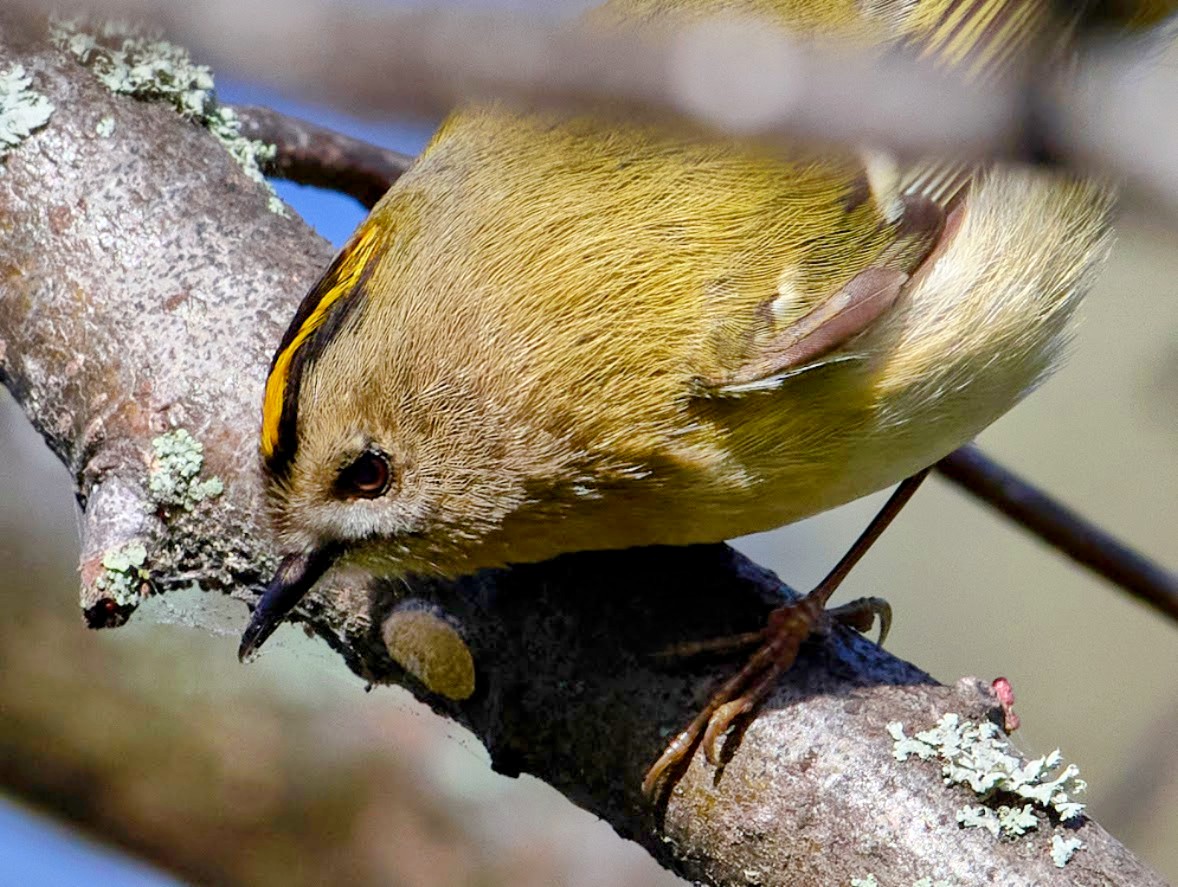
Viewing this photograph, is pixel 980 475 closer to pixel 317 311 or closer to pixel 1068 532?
pixel 1068 532

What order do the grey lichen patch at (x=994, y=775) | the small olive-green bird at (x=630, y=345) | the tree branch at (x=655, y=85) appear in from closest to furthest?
the tree branch at (x=655, y=85) < the grey lichen patch at (x=994, y=775) < the small olive-green bird at (x=630, y=345)

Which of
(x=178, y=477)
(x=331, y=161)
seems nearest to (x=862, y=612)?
(x=178, y=477)

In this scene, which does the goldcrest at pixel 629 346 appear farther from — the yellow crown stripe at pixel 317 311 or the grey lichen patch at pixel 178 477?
the grey lichen patch at pixel 178 477

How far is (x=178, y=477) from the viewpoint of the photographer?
2119 millimetres

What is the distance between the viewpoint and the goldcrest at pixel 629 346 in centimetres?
200

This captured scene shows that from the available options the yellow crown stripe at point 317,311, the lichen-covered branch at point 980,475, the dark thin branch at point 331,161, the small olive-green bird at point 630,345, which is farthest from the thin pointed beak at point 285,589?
the dark thin branch at point 331,161

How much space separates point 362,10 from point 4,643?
2.96m

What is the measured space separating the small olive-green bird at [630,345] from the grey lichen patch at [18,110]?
2.08 ft

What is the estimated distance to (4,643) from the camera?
3141 millimetres

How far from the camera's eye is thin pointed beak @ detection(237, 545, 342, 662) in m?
2.08

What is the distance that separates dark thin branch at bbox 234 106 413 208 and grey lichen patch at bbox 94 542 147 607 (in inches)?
47.8

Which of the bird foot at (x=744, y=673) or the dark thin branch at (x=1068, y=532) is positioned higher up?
the dark thin branch at (x=1068, y=532)

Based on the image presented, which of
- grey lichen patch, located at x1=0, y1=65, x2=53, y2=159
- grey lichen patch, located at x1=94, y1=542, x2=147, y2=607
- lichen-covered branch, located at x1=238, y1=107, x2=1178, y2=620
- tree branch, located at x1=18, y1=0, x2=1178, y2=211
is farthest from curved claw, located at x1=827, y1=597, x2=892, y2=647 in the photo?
tree branch, located at x1=18, y1=0, x2=1178, y2=211

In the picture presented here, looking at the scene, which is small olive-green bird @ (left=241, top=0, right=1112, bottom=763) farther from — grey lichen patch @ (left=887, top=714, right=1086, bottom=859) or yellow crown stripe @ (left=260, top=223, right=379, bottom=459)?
grey lichen patch @ (left=887, top=714, right=1086, bottom=859)
